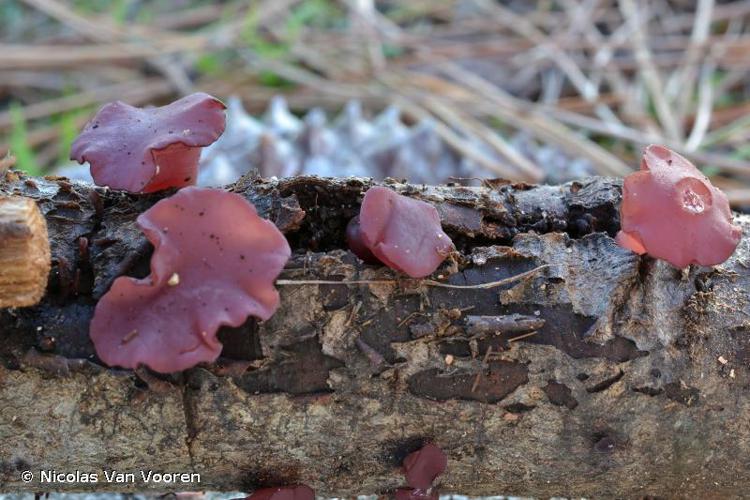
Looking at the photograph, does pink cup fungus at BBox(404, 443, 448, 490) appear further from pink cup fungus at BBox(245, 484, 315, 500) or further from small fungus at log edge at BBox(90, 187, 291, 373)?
small fungus at log edge at BBox(90, 187, 291, 373)

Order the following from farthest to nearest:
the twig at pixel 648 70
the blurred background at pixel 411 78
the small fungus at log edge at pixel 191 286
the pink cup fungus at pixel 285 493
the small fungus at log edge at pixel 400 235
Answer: the twig at pixel 648 70
the blurred background at pixel 411 78
the pink cup fungus at pixel 285 493
the small fungus at log edge at pixel 400 235
the small fungus at log edge at pixel 191 286

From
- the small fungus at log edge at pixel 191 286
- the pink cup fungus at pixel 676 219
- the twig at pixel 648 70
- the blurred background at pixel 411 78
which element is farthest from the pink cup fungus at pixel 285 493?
the twig at pixel 648 70

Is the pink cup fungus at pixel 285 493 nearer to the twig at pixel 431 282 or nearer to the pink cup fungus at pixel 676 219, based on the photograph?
the twig at pixel 431 282

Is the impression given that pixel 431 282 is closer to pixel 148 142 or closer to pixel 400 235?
pixel 400 235

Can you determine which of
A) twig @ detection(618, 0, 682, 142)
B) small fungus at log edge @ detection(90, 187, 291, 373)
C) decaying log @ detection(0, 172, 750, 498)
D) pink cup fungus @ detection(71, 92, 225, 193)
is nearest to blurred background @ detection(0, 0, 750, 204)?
twig @ detection(618, 0, 682, 142)

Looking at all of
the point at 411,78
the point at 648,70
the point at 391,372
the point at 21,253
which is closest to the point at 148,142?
the point at 21,253

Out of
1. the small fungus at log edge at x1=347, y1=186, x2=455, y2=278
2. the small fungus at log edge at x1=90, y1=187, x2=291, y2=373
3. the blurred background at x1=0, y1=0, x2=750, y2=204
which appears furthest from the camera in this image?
the blurred background at x1=0, y1=0, x2=750, y2=204

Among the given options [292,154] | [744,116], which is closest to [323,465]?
[292,154]
